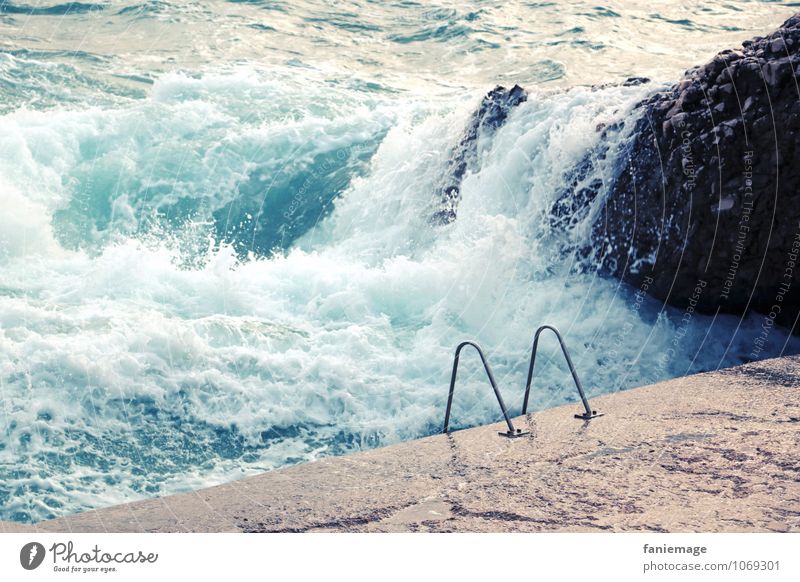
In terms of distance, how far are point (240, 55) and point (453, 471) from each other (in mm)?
15925

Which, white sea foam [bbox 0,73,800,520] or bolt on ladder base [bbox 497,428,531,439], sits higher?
bolt on ladder base [bbox 497,428,531,439]

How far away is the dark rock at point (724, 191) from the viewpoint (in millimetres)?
8070

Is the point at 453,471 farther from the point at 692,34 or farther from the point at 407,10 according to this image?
the point at 407,10

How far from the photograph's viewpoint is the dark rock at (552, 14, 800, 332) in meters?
8.07

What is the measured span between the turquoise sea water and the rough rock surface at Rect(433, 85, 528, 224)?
20 centimetres

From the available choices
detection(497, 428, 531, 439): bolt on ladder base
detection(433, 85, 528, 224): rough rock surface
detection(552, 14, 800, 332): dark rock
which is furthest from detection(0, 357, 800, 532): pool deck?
detection(433, 85, 528, 224): rough rock surface

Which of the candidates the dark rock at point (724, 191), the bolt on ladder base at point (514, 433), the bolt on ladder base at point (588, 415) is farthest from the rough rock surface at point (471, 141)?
the bolt on ladder base at point (514, 433)

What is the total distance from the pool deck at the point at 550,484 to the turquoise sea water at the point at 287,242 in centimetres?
148

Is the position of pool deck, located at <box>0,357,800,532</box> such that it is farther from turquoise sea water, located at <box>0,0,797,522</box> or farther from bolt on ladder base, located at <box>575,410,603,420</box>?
turquoise sea water, located at <box>0,0,797,522</box>

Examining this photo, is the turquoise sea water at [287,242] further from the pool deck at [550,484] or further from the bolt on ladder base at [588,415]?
the bolt on ladder base at [588,415]

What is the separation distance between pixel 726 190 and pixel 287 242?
697 cm

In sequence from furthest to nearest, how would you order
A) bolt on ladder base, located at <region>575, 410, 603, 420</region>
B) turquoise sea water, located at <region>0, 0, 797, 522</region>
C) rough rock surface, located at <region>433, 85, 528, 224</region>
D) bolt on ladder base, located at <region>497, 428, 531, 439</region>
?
rough rock surface, located at <region>433, 85, 528, 224</region> → turquoise sea water, located at <region>0, 0, 797, 522</region> → bolt on ladder base, located at <region>575, 410, 603, 420</region> → bolt on ladder base, located at <region>497, 428, 531, 439</region>
